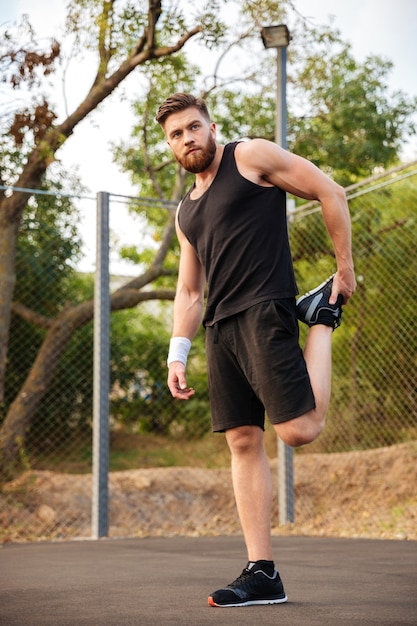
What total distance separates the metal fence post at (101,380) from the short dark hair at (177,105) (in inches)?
135

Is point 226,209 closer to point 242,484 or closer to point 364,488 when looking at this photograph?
point 242,484

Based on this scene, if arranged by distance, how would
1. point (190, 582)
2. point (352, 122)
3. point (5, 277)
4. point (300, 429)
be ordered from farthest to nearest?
1. point (352, 122)
2. point (5, 277)
3. point (190, 582)
4. point (300, 429)

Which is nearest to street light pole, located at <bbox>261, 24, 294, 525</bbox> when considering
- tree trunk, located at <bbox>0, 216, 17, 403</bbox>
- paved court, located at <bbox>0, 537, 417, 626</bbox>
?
paved court, located at <bbox>0, 537, 417, 626</bbox>

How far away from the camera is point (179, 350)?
311 cm

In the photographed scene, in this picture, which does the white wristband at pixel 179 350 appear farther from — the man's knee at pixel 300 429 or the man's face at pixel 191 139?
the man's face at pixel 191 139

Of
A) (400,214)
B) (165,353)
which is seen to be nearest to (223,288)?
(400,214)

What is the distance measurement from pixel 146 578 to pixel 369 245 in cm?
374

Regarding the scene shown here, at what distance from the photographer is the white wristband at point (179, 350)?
10.1ft

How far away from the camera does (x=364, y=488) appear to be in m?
8.02

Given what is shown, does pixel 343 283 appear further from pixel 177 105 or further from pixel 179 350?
pixel 177 105

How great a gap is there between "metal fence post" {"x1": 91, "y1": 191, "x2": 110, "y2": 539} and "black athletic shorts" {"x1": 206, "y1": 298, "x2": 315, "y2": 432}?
3.32m

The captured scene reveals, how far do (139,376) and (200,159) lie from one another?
5.75 meters

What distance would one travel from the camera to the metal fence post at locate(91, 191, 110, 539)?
619 cm

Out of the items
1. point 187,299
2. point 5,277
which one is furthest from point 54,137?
point 187,299
